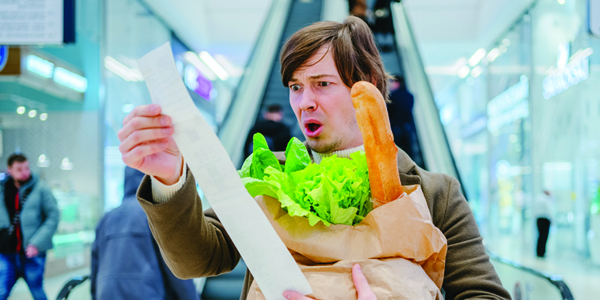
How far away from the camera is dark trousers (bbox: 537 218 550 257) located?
832 centimetres

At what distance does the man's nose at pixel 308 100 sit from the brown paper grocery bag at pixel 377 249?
1.26 feet

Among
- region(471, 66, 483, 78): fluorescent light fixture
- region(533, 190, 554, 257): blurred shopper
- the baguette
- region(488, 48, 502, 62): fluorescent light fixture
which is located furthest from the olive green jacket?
region(471, 66, 483, 78): fluorescent light fixture

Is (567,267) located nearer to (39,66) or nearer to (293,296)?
(293,296)

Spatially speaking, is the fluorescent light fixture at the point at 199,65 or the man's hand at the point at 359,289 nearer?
the man's hand at the point at 359,289

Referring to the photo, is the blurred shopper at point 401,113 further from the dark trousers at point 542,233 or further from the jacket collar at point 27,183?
the dark trousers at point 542,233

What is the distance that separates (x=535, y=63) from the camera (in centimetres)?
970

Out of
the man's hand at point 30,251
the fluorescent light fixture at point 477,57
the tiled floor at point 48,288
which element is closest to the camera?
the man's hand at point 30,251

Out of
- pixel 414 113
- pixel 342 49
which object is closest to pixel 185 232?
pixel 342 49

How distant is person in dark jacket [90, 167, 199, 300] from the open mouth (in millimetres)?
1258

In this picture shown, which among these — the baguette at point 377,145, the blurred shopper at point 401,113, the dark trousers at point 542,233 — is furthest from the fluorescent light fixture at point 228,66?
the baguette at point 377,145

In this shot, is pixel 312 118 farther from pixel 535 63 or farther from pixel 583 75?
pixel 535 63

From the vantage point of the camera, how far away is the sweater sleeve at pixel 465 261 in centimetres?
105

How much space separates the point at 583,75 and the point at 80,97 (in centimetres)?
816

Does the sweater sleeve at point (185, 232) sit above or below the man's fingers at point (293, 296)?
above
